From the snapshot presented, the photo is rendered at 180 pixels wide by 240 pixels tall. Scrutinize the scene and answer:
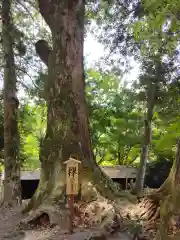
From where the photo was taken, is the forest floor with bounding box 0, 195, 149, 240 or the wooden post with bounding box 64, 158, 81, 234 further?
the wooden post with bounding box 64, 158, 81, 234

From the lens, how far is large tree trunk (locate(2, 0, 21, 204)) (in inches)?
352

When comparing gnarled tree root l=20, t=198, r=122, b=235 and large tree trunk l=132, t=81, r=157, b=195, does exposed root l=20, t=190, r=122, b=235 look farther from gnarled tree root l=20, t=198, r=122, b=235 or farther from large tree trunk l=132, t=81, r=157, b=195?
large tree trunk l=132, t=81, r=157, b=195

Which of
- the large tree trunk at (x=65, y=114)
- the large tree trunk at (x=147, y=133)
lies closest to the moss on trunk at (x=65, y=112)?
the large tree trunk at (x=65, y=114)

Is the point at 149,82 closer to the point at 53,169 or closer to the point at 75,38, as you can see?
the point at 75,38

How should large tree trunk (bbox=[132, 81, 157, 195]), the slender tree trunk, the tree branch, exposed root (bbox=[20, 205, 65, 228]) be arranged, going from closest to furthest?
exposed root (bbox=[20, 205, 65, 228]), the slender tree trunk, the tree branch, large tree trunk (bbox=[132, 81, 157, 195])

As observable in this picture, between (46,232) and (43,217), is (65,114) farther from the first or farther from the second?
(46,232)

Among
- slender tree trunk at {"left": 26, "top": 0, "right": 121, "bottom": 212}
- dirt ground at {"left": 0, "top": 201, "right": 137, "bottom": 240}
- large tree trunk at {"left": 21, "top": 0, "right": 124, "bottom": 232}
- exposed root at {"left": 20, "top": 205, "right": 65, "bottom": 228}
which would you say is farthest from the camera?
slender tree trunk at {"left": 26, "top": 0, "right": 121, "bottom": 212}

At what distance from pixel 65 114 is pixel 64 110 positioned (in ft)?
0.33

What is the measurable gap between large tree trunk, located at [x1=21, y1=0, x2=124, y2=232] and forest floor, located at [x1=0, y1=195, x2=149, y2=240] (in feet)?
1.66

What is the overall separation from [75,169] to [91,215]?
1.04 metres

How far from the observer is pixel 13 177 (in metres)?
8.99

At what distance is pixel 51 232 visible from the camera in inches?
223

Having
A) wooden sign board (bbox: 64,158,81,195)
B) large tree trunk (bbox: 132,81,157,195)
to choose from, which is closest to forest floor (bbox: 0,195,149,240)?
wooden sign board (bbox: 64,158,81,195)

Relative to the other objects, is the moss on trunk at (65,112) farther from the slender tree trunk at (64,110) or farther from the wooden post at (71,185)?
the wooden post at (71,185)
